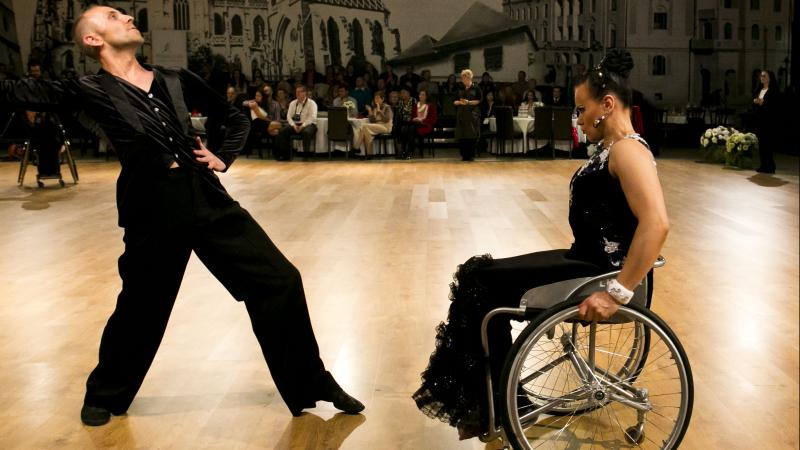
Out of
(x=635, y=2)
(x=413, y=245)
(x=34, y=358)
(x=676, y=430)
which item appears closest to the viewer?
(x=676, y=430)

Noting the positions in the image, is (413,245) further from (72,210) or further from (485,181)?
(485,181)

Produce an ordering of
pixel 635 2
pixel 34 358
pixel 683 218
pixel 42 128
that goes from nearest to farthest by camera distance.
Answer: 1. pixel 34 358
2. pixel 683 218
3. pixel 42 128
4. pixel 635 2

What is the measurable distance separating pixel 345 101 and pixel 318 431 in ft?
35.5

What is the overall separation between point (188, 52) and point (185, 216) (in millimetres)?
16066

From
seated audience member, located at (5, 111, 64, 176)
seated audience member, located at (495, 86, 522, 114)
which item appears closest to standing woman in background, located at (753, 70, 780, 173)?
seated audience member, located at (495, 86, 522, 114)

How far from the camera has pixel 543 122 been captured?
12367mm

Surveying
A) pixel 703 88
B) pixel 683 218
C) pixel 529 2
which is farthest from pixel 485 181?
pixel 703 88

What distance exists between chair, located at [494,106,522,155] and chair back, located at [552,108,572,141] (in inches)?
14.1

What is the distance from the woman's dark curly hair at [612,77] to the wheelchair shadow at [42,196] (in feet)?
20.6

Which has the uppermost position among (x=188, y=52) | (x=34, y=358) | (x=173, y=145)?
(x=188, y=52)

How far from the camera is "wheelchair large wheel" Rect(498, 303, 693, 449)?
2121 millimetres

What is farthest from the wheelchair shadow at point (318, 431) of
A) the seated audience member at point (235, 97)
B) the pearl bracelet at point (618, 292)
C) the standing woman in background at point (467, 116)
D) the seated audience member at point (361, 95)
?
the seated audience member at point (361, 95)

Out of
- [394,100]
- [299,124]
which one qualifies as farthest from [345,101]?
[299,124]

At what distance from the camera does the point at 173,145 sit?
2.61 meters
